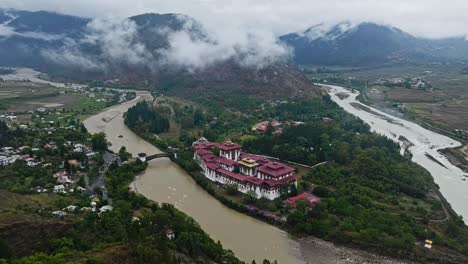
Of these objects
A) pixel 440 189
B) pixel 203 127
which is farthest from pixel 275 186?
pixel 203 127

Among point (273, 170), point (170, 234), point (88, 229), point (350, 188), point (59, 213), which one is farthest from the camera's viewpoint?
point (273, 170)

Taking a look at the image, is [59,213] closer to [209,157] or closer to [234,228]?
[234,228]

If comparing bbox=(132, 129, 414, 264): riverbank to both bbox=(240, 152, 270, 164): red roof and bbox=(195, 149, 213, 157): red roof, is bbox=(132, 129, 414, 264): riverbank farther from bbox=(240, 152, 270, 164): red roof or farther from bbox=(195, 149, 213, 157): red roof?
bbox=(195, 149, 213, 157): red roof

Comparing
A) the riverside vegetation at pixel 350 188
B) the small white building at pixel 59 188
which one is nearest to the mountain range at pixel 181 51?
the riverside vegetation at pixel 350 188

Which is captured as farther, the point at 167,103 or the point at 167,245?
the point at 167,103

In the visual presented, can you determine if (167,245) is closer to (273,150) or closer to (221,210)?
(221,210)

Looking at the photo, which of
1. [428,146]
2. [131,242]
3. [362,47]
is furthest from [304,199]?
[362,47]
